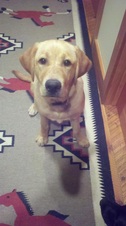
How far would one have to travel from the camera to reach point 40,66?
1.30 m

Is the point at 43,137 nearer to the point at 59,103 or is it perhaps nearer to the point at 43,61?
the point at 59,103

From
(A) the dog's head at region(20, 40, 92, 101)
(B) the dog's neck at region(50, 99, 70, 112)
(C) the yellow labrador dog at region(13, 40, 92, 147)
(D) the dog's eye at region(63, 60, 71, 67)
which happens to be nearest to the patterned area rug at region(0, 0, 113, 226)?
(C) the yellow labrador dog at region(13, 40, 92, 147)

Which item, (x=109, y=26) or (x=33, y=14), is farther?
(x=33, y=14)

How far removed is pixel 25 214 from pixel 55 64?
0.94 meters

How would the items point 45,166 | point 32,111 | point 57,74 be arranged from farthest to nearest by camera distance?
point 32,111, point 45,166, point 57,74

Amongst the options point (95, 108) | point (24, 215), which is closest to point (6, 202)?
point (24, 215)

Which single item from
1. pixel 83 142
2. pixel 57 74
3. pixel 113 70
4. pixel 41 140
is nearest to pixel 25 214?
pixel 41 140

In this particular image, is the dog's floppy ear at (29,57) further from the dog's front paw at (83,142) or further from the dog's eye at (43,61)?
the dog's front paw at (83,142)

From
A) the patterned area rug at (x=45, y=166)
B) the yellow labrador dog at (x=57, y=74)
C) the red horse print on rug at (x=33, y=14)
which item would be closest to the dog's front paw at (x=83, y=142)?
the patterned area rug at (x=45, y=166)

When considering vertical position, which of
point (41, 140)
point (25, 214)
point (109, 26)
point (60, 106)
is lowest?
point (25, 214)

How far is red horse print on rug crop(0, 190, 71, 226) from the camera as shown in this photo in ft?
4.68

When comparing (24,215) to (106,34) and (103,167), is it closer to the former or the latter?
(103,167)

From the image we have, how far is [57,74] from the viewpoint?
122cm

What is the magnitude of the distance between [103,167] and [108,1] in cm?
136
